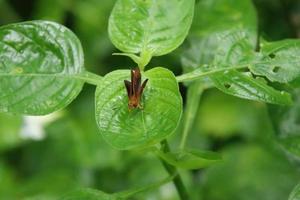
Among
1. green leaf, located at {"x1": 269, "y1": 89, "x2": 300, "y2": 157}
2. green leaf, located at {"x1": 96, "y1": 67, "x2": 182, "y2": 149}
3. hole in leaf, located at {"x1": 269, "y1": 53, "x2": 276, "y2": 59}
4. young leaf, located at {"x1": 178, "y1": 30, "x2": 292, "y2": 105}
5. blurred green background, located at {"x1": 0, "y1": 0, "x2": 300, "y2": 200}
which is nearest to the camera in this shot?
green leaf, located at {"x1": 96, "y1": 67, "x2": 182, "y2": 149}

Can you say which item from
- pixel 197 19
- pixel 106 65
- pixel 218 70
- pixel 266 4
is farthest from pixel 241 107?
pixel 218 70

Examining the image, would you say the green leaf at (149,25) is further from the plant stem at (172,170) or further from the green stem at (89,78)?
the plant stem at (172,170)

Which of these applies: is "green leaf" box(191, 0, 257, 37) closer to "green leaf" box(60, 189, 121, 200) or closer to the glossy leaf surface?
the glossy leaf surface

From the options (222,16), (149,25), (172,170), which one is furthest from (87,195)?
(222,16)

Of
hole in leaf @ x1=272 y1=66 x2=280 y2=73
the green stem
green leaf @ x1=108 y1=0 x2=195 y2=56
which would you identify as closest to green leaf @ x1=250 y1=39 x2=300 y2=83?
hole in leaf @ x1=272 y1=66 x2=280 y2=73

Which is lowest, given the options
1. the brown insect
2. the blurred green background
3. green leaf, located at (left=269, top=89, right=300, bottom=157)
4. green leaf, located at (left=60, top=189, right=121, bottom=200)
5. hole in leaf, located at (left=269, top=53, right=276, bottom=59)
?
the blurred green background

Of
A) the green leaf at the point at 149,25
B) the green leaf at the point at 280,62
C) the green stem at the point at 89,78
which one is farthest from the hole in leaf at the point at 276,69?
the green stem at the point at 89,78

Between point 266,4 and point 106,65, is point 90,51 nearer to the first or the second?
point 106,65
